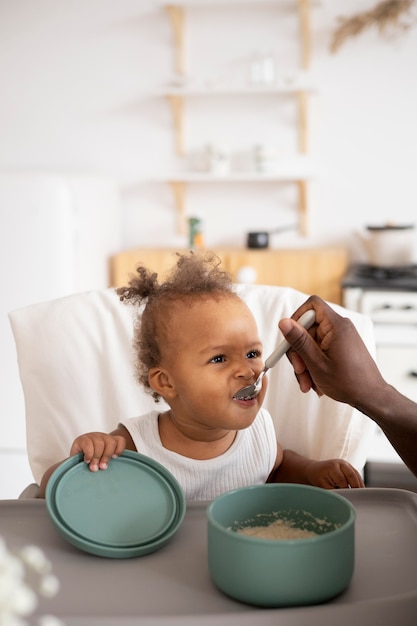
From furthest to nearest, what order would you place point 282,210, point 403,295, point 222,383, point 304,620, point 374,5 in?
point 282,210 → point 374,5 → point 403,295 → point 222,383 → point 304,620

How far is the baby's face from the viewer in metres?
1.21

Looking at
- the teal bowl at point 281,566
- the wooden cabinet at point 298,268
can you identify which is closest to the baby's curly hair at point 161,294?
the teal bowl at point 281,566

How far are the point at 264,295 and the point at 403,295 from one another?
1.58 meters

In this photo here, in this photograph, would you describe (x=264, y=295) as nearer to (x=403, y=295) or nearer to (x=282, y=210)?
(x=403, y=295)

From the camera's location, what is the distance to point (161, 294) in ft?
4.36

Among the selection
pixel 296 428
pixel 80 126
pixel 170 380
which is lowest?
pixel 296 428

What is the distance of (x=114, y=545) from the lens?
2.93 feet

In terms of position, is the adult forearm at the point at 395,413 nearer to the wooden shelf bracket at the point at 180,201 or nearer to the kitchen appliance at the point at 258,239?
the kitchen appliance at the point at 258,239

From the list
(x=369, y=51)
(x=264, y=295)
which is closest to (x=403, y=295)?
(x=369, y=51)

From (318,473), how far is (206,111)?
106 inches

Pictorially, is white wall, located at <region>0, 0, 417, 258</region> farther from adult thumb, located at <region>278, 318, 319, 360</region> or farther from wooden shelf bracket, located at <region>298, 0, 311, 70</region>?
adult thumb, located at <region>278, 318, 319, 360</region>

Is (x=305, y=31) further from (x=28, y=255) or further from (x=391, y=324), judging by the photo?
(x=28, y=255)

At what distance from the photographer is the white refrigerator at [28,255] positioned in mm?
3018

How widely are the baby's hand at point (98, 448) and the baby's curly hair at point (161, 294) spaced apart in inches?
10.0
